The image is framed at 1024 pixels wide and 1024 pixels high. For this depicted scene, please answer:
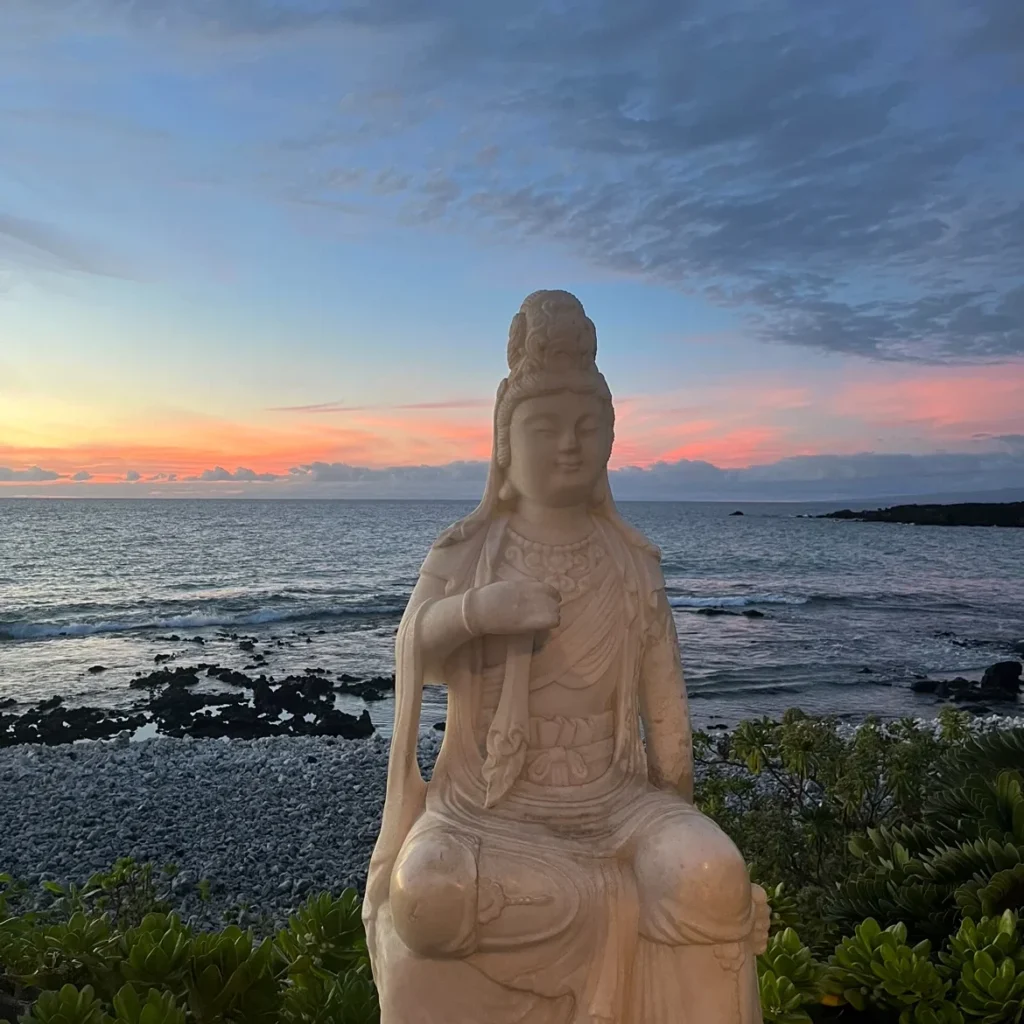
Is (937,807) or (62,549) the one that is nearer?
(937,807)

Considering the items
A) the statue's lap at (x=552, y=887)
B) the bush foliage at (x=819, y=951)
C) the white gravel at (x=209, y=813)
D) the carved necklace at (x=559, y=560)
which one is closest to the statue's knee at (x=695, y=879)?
the statue's lap at (x=552, y=887)

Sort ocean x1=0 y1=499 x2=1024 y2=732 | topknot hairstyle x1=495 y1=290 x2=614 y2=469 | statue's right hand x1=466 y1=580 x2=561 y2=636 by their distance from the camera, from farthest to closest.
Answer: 1. ocean x1=0 y1=499 x2=1024 y2=732
2. topknot hairstyle x1=495 y1=290 x2=614 y2=469
3. statue's right hand x1=466 y1=580 x2=561 y2=636

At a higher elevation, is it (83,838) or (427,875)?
(427,875)

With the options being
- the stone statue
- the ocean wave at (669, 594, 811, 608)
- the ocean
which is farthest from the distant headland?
the stone statue

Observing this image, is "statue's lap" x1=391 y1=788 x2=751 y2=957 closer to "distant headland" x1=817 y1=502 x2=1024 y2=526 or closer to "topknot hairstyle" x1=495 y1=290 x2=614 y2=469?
"topknot hairstyle" x1=495 y1=290 x2=614 y2=469

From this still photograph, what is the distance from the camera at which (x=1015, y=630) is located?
25703 millimetres

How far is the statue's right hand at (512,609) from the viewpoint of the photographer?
104 inches

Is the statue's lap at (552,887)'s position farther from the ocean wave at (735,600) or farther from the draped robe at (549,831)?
the ocean wave at (735,600)

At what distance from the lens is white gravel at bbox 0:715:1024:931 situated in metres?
9.21

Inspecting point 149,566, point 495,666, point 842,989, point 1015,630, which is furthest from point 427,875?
point 149,566

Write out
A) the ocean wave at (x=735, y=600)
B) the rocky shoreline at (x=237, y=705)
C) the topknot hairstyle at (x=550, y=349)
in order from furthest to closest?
the ocean wave at (x=735, y=600), the rocky shoreline at (x=237, y=705), the topknot hairstyle at (x=550, y=349)

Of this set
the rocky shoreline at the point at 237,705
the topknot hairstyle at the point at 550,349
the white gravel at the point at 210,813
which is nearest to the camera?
the topknot hairstyle at the point at 550,349

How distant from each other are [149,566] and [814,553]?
128 feet

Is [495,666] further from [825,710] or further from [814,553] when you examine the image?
[814,553]
